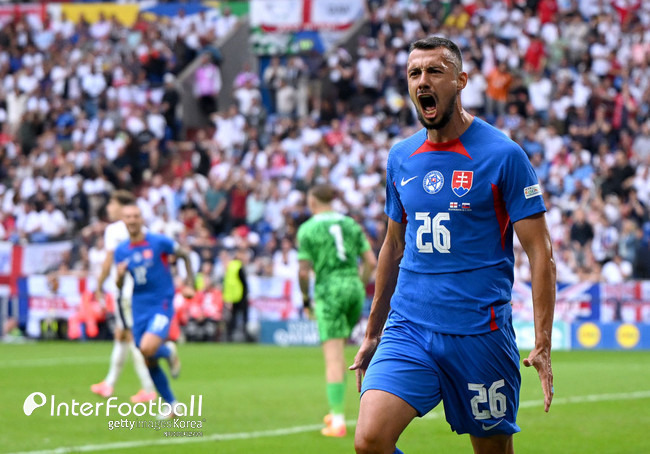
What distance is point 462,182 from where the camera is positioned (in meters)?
5.51

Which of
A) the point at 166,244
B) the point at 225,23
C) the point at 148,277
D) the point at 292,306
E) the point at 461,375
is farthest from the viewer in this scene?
the point at 225,23

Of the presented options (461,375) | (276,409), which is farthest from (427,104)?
(276,409)

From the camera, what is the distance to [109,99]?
31.2m

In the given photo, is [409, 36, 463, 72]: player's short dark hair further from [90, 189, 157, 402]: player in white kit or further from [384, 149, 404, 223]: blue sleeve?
[90, 189, 157, 402]: player in white kit

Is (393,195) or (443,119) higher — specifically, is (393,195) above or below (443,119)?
below

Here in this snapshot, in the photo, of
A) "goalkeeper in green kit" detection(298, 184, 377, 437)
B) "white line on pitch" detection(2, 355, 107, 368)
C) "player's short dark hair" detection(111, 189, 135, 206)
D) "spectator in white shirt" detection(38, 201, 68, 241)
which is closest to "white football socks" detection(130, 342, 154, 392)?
"player's short dark hair" detection(111, 189, 135, 206)

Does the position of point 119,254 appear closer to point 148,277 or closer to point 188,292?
point 148,277

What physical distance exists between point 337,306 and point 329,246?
2.06ft

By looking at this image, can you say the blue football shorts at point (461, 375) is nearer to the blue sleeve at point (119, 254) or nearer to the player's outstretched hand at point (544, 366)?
the player's outstretched hand at point (544, 366)

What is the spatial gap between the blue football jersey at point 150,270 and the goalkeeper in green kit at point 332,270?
4.95ft

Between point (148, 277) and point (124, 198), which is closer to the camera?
point (148, 277)

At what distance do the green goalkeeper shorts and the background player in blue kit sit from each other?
1.52m

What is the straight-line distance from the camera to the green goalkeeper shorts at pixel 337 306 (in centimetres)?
1088

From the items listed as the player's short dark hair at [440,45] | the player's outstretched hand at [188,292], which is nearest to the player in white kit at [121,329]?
the player's outstretched hand at [188,292]
